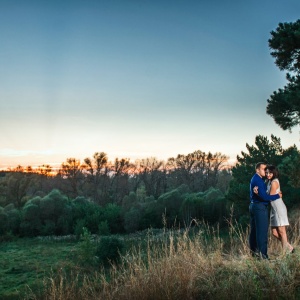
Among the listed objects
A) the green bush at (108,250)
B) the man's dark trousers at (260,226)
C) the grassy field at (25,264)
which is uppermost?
the man's dark trousers at (260,226)

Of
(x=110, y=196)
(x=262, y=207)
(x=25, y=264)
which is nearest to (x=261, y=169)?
(x=262, y=207)

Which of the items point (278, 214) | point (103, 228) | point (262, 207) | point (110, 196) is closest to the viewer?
point (262, 207)

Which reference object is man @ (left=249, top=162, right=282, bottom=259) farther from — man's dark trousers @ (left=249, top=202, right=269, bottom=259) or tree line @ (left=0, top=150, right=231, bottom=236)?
tree line @ (left=0, top=150, right=231, bottom=236)

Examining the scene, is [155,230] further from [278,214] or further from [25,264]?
[278,214]

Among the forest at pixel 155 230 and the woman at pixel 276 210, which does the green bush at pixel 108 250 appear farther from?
the woman at pixel 276 210

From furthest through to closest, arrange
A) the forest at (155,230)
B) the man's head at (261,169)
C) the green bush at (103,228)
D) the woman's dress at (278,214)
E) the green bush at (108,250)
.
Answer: the green bush at (103,228) → the green bush at (108,250) → the woman's dress at (278,214) → the man's head at (261,169) → the forest at (155,230)

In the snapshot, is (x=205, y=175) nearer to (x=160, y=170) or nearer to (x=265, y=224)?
(x=160, y=170)

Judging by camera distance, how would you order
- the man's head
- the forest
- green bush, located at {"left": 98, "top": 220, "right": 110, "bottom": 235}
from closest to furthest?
the forest, the man's head, green bush, located at {"left": 98, "top": 220, "right": 110, "bottom": 235}

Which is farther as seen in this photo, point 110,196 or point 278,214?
point 110,196

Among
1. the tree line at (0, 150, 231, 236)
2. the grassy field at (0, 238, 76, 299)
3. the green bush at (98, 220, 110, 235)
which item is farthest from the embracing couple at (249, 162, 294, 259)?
the green bush at (98, 220, 110, 235)

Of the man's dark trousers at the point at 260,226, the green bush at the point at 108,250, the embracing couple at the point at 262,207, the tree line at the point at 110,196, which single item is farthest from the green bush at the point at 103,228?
the man's dark trousers at the point at 260,226

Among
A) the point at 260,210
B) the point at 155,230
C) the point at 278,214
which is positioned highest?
the point at 260,210

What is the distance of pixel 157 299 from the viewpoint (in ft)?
14.7

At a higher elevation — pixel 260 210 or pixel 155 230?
pixel 260 210
